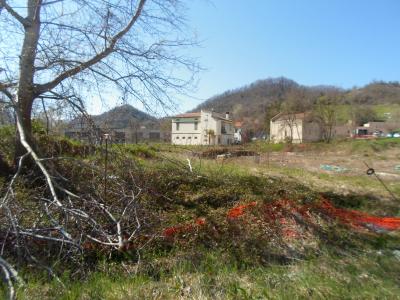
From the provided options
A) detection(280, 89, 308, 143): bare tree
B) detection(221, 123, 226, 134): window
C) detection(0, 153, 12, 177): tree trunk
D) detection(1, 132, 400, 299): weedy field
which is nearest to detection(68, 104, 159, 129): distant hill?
detection(1, 132, 400, 299): weedy field

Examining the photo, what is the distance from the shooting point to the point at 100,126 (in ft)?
23.4

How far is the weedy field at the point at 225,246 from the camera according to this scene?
3.35 m

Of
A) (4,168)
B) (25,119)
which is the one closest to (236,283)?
(25,119)

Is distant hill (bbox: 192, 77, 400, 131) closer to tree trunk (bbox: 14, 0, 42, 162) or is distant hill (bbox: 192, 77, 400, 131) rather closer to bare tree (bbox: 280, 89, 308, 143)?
bare tree (bbox: 280, 89, 308, 143)

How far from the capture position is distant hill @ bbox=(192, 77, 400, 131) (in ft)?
224

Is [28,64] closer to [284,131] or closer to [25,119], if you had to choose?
[25,119]

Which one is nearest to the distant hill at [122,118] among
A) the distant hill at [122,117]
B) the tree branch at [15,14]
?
the distant hill at [122,117]

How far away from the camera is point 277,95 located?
77.2m

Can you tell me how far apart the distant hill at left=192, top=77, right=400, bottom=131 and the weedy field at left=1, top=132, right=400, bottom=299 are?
177 ft

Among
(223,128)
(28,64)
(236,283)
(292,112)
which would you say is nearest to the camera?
(236,283)

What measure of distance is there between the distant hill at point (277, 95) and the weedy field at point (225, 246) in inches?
2129

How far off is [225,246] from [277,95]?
75.0 meters

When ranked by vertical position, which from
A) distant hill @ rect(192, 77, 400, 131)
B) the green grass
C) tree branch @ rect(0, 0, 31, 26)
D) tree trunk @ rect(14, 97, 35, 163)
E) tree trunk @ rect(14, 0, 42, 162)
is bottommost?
the green grass

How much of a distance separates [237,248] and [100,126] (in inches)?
145
